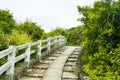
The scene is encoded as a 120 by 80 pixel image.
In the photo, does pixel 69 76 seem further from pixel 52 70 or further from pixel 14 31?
pixel 14 31

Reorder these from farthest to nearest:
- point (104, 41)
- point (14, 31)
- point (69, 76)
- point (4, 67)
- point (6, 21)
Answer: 1. point (6, 21)
2. point (14, 31)
3. point (69, 76)
4. point (104, 41)
5. point (4, 67)

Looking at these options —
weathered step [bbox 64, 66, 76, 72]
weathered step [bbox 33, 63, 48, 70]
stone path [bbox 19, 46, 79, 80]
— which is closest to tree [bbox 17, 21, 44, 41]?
stone path [bbox 19, 46, 79, 80]

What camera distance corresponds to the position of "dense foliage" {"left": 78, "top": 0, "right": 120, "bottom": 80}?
331 inches

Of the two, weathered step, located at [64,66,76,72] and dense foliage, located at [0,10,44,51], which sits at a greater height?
dense foliage, located at [0,10,44,51]

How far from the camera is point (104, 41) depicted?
31.5 feet

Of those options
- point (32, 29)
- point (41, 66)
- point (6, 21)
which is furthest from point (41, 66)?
point (32, 29)

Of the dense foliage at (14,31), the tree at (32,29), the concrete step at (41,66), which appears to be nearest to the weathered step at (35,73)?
the concrete step at (41,66)

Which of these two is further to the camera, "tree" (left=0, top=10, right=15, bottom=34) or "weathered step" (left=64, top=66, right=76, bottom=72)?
"tree" (left=0, top=10, right=15, bottom=34)

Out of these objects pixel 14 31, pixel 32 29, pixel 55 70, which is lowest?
pixel 55 70

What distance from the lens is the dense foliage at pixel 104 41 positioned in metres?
8.41

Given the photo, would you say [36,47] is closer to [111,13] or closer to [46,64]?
[46,64]

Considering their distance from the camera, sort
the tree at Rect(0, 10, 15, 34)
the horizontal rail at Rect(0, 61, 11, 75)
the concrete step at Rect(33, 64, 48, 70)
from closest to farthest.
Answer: the horizontal rail at Rect(0, 61, 11, 75) < the concrete step at Rect(33, 64, 48, 70) < the tree at Rect(0, 10, 15, 34)

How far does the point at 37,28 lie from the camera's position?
66.5 ft

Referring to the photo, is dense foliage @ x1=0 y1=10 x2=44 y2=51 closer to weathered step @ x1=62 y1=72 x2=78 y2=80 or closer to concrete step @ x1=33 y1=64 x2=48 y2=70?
concrete step @ x1=33 y1=64 x2=48 y2=70
